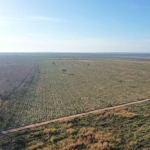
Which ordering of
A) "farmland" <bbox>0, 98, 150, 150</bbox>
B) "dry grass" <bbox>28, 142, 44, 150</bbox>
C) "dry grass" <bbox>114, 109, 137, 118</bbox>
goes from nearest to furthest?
"dry grass" <bbox>28, 142, 44, 150</bbox>
"farmland" <bbox>0, 98, 150, 150</bbox>
"dry grass" <bbox>114, 109, 137, 118</bbox>

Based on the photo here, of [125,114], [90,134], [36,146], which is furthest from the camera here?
[125,114]

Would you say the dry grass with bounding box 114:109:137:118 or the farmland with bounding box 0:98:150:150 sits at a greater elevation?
the dry grass with bounding box 114:109:137:118

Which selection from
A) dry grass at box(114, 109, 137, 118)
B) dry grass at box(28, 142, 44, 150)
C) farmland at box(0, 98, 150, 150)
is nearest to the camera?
dry grass at box(28, 142, 44, 150)

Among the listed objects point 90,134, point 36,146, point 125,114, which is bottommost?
point 36,146

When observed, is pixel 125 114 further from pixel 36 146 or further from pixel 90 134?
pixel 36 146

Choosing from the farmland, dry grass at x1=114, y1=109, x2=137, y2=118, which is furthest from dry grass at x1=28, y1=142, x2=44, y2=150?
dry grass at x1=114, y1=109, x2=137, y2=118

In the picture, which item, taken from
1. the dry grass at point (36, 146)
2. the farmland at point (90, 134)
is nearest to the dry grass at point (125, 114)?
the farmland at point (90, 134)

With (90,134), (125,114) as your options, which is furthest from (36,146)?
(125,114)

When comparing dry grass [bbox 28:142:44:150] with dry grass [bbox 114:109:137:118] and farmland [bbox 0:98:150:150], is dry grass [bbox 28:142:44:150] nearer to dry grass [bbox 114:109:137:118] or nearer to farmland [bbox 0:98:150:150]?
farmland [bbox 0:98:150:150]

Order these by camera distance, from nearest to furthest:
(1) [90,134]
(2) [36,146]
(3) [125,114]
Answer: (2) [36,146]
(1) [90,134]
(3) [125,114]

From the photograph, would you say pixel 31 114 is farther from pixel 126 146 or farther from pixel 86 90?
pixel 86 90

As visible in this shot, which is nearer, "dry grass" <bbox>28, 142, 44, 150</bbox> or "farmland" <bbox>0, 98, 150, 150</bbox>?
"dry grass" <bbox>28, 142, 44, 150</bbox>
